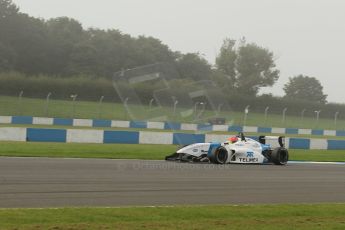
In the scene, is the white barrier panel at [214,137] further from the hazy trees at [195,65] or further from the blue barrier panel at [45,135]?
the hazy trees at [195,65]

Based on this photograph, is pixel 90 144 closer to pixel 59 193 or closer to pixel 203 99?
pixel 203 99

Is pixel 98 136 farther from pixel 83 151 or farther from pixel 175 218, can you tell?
pixel 175 218

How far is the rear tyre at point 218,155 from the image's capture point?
1377cm

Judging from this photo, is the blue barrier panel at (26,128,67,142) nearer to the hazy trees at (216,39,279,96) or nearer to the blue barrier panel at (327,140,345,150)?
the blue barrier panel at (327,140,345,150)

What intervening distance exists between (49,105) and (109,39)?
1135 inches

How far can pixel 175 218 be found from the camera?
668 centimetres

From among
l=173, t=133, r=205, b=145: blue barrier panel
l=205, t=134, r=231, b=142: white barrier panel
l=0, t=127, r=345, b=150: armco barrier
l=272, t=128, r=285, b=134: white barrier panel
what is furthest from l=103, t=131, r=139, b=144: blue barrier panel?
l=272, t=128, r=285, b=134: white barrier panel

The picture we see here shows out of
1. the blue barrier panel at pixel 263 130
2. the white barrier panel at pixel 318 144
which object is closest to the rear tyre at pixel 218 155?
the white barrier panel at pixel 318 144

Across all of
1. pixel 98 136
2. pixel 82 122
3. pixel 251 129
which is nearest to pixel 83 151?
pixel 98 136

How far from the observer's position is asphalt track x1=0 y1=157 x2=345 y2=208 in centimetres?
780

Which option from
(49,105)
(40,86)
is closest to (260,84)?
(40,86)

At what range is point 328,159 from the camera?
61.0ft

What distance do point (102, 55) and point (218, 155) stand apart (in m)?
45.8

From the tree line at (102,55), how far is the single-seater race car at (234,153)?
40436mm
